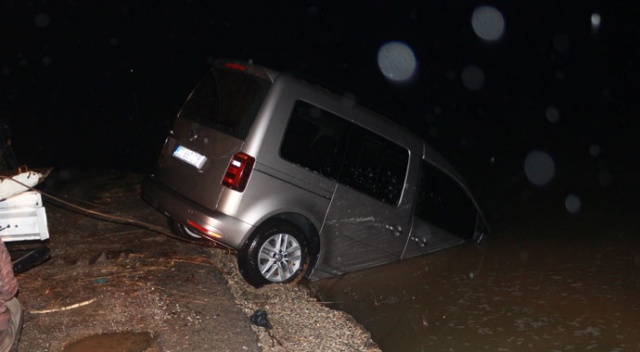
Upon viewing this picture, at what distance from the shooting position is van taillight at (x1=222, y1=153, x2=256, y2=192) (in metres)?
5.68

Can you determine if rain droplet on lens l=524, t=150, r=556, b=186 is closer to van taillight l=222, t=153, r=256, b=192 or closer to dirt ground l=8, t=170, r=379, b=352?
dirt ground l=8, t=170, r=379, b=352

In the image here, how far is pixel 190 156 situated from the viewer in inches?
241

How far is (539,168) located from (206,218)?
9.95 m

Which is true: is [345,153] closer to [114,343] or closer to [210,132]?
[210,132]

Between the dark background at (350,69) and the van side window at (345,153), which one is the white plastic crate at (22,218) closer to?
the van side window at (345,153)

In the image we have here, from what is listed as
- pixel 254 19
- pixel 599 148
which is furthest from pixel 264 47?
pixel 599 148

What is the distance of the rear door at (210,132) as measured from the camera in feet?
19.1

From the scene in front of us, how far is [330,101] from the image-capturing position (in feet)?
20.3

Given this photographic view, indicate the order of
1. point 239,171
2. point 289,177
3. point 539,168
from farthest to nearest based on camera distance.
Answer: point 539,168 → point 289,177 → point 239,171

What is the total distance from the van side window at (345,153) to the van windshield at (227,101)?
38 cm

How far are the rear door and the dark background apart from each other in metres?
6.10

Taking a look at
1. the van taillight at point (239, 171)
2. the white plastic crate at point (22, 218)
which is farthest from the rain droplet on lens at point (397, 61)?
Answer: the white plastic crate at point (22, 218)

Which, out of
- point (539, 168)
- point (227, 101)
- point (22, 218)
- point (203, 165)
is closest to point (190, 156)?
point (203, 165)

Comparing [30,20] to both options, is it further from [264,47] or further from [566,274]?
[566,274]
